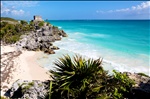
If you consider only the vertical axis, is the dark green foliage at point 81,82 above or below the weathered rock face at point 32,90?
above

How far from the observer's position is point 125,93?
9.52 meters

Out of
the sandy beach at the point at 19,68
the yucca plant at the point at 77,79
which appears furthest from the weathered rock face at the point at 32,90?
the yucca plant at the point at 77,79

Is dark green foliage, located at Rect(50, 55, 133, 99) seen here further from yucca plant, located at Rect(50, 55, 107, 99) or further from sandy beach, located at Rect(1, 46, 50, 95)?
sandy beach, located at Rect(1, 46, 50, 95)

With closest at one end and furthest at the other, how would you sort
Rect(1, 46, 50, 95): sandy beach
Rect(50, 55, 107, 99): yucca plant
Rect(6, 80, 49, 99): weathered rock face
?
Rect(50, 55, 107, 99): yucca plant < Rect(6, 80, 49, 99): weathered rock face < Rect(1, 46, 50, 95): sandy beach

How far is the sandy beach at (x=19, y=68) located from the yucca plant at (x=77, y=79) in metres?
10.6

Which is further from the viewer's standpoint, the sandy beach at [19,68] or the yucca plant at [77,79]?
the sandy beach at [19,68]

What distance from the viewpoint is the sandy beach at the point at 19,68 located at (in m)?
20.2

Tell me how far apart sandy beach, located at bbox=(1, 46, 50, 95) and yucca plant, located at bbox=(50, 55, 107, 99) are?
10.6 metres

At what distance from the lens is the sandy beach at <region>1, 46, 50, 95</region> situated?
20.2m

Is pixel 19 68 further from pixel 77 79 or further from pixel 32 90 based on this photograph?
pixel 77 79

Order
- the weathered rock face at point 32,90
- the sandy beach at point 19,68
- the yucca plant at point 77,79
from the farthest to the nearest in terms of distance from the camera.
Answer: the sandy beach at point 19,68 → the weathered rock face at point 32,90 → the yucca plant at point 77,79

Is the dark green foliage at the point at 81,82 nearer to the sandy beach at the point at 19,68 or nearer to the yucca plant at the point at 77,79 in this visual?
the yucca plant at the point at 77,79

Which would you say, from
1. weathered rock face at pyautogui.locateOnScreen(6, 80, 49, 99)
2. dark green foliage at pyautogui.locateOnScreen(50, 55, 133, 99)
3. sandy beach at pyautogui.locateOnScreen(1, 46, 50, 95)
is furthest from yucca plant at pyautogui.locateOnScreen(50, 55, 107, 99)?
sandy beach at pyautogui.locateOnScreen(1, 46, 50, 95)

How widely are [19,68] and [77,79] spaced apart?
17.4 metres
